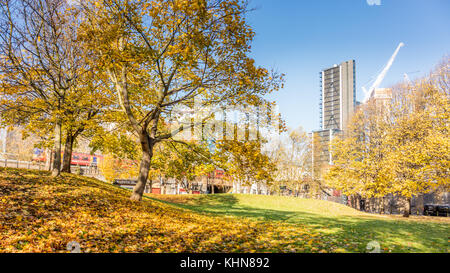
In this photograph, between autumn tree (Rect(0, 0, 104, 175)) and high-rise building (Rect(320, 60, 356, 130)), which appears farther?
high-rise building (Rect(320, 60, 356, 130))

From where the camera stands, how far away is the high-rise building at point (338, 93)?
601 ft

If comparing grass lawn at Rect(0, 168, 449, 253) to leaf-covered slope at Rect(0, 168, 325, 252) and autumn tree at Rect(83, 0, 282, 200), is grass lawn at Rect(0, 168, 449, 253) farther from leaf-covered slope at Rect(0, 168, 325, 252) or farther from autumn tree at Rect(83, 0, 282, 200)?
autumn tree at Rect(83, 0, 282, 200)

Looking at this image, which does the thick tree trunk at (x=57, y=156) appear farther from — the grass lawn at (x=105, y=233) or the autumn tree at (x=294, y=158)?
the autumn tree at (x=294, y=158)

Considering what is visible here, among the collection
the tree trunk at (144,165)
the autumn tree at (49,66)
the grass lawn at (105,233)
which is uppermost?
the autumn tree at (49,66)

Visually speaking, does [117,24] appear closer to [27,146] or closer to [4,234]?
[4,234]

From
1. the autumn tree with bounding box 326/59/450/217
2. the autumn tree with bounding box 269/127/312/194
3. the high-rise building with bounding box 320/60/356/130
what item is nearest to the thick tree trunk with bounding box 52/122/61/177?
the autumn tree with bounding box 326/59/450/217

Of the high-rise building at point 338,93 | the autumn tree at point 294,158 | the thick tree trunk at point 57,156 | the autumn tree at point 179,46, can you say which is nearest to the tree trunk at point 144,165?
the autumn tree at point 179,46

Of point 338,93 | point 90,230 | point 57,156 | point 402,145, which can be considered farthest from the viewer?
point 338,93

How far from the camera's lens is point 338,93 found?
190 m

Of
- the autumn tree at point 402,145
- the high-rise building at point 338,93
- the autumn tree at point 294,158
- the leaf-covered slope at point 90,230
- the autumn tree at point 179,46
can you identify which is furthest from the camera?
the high-rise building at point 338,93

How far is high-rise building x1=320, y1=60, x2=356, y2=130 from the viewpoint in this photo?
18325 centimetres

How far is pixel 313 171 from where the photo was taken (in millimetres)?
41750

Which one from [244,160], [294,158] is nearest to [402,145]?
[244,160]

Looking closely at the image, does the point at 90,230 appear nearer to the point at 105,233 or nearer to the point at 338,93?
the point at 105,233
